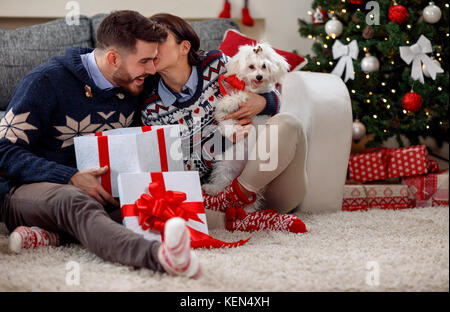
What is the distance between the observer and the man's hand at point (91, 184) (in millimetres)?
1275

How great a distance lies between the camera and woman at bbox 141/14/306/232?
4.82 ft

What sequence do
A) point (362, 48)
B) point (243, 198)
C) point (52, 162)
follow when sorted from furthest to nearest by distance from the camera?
point (362, 48)
point (243, 198)
point (52, 162)

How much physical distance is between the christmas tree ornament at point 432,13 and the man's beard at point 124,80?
168 centimetres

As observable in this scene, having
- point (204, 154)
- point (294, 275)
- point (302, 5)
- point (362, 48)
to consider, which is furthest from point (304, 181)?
point (302, 5)

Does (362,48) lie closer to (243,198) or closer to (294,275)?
(243,198)

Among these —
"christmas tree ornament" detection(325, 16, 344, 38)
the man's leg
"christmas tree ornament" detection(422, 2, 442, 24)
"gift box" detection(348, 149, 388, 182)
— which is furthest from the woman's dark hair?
"christmas tree ornament" detection(422, 2, 442, 24)

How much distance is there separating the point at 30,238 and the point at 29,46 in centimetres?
111

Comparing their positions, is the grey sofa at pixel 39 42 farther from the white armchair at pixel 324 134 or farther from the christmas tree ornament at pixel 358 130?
the christmas tree ornament at pixel 358 130

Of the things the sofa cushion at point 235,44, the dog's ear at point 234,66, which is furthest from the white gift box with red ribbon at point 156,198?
the sofa cushion at point 235,44

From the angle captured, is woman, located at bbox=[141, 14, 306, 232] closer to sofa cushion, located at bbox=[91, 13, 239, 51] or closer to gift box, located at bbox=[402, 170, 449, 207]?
sofa cushion, located at bbox=[91, 13, 239, 51]

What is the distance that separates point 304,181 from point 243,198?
23 centimetres

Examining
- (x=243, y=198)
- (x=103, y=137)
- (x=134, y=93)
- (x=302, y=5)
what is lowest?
(x=243, y=198)

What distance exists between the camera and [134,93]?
1.52 metres

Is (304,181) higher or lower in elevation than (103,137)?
lower
